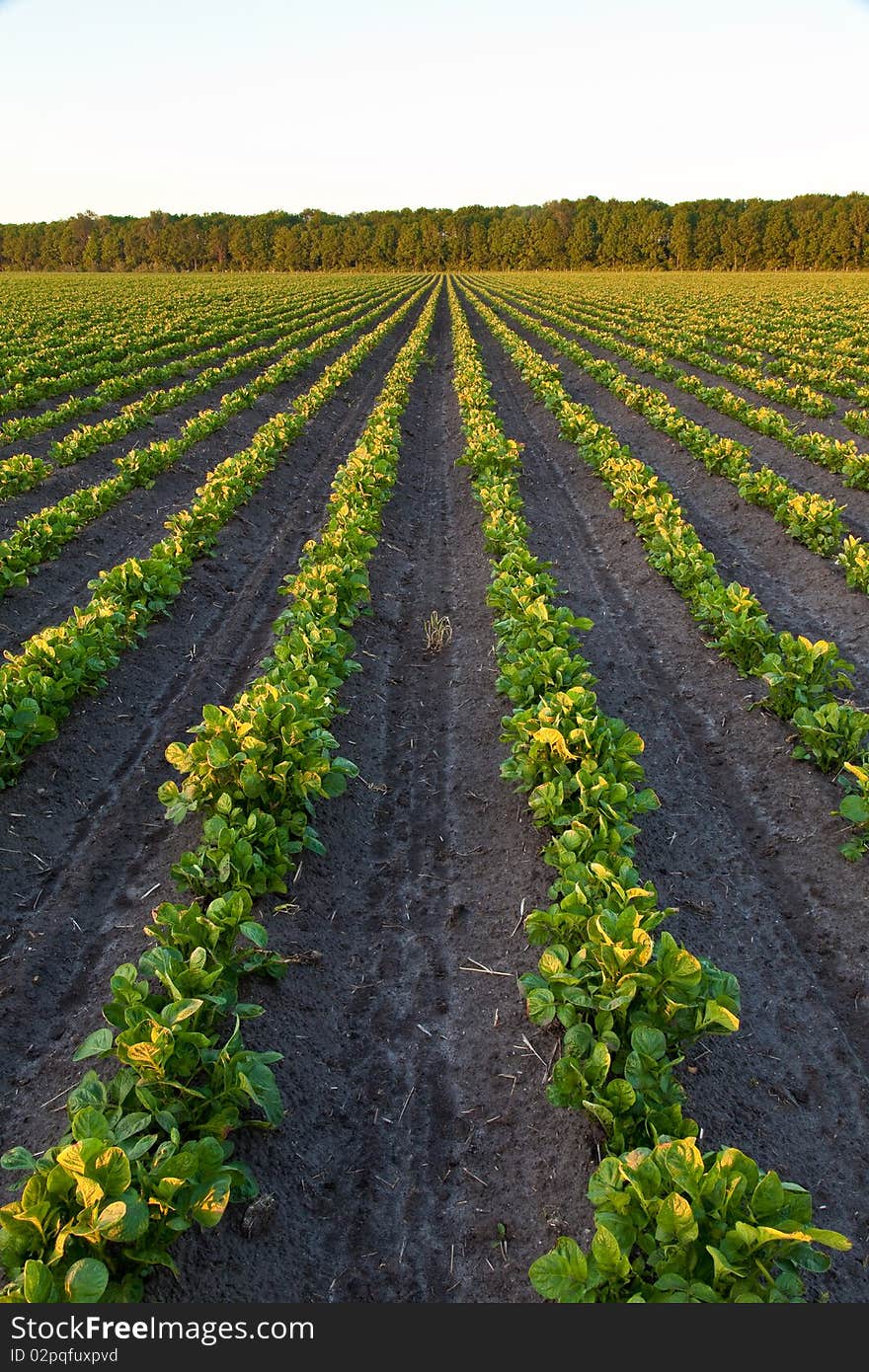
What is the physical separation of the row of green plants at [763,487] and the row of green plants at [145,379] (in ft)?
40.1

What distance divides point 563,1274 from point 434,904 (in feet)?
8.89

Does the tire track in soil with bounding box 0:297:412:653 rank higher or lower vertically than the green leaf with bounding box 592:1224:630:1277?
higher

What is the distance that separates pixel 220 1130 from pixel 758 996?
126 inches

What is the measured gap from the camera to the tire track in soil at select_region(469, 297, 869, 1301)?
3.96 metres

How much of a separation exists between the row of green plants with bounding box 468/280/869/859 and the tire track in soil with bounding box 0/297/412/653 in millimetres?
7580

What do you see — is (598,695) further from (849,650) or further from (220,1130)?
(220,1130)

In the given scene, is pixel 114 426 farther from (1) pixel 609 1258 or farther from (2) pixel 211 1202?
(1) pixel 609 1258

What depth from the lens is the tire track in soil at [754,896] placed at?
3961 mm

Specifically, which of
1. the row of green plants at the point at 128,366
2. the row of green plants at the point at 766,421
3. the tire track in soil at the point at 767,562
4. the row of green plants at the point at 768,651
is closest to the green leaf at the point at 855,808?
the row of green plants at the point at 768,651

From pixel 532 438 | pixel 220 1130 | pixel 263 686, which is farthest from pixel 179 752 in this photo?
pixel 532 438

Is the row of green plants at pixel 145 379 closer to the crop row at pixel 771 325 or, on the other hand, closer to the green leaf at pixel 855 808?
the green leaf at pixel 855 808

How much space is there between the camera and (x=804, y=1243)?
283 cm

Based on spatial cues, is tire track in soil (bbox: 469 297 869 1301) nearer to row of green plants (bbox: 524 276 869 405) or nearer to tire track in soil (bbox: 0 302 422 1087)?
tire track in soil (bbox: 0 302 422 1087)

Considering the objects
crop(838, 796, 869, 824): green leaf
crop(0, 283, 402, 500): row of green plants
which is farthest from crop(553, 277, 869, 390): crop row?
crop(838, 796, 869, 824): green leaf
